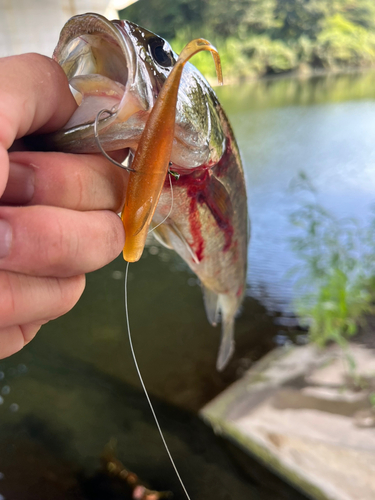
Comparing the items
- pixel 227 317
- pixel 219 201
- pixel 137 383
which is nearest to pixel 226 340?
pixel 227 317

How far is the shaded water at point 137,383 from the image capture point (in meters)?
1.50

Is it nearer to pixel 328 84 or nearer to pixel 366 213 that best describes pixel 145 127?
pixel 366 213

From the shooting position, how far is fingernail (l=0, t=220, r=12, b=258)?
0.27m

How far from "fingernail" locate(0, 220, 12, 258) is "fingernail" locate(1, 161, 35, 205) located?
39mm

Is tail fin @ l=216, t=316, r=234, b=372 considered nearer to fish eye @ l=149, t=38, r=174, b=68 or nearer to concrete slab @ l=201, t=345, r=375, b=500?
concrete slab @ l=201, t=345, r=375, b=500

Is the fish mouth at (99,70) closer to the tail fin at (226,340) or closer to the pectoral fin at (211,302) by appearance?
the pectoral fin at (211,302)

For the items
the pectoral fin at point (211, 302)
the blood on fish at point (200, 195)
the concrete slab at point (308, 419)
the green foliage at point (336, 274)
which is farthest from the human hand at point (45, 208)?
the green foliage at point (336, 274)

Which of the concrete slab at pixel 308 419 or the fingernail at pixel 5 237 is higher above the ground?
the fingernail at pixel 5 237

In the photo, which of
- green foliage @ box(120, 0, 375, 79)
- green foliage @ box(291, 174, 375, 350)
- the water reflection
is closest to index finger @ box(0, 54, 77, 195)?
green foliage @ box(291, 174, 375, 350)

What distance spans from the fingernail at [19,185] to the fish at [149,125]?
0.05 m

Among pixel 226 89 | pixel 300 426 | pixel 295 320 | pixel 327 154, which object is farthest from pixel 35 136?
pixel 226 89

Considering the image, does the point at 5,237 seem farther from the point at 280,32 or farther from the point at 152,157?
the point at 280,32

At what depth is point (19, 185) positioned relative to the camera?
0.30 m

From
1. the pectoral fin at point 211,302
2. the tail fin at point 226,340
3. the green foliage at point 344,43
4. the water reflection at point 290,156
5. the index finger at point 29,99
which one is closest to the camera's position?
the index finger at point 29,99
